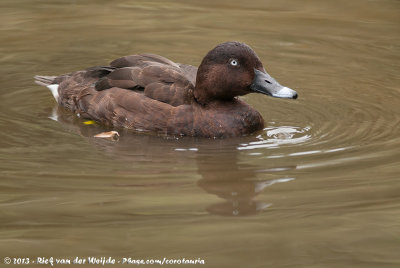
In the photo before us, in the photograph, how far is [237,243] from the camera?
15.1 ft

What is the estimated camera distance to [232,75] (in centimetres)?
762

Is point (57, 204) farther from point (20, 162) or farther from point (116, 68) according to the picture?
point (116, 68)

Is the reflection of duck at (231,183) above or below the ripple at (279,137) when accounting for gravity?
above

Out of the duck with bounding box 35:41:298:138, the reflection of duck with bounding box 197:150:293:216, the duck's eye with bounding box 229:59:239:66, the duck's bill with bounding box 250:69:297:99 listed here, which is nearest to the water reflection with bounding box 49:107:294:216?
the reflection of duck with bounding box 197:150:293:216

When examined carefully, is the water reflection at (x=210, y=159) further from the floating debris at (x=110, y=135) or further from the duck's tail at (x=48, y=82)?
the duck's tail at (x=48, y=82)

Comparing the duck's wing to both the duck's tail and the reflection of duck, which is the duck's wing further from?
the reflection of duck

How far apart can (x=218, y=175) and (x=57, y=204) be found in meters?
1.49

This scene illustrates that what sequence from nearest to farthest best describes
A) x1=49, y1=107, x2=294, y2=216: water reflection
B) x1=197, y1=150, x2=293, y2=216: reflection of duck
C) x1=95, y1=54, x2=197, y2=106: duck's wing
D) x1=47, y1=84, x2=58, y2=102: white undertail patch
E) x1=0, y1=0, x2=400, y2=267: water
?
x1=0, y1=0, x2=400, y2=267: water, x1=197, y1=150, x2=293, y2=216: reflection of duck, x1=49, y1=107, x2=294, y2=216: water reflection, x1=95, y1=54, x2=197, y2=106: duck's wing, x1=47, y1=84, x2=58, y2=102: white undertail patch

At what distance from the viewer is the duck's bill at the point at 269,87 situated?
7391mm

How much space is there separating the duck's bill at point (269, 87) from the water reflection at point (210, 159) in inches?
22.7

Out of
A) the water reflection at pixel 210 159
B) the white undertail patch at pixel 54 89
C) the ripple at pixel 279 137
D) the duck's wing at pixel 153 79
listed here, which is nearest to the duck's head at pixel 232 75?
the duck's wing at pixel 153 79

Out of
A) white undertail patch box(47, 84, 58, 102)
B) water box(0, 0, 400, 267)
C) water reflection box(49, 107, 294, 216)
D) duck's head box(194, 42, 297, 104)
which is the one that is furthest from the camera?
white undertail patch box(47, 84, 58, 102)

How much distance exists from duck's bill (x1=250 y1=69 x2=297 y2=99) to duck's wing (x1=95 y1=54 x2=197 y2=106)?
0.72 m

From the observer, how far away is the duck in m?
7.56
